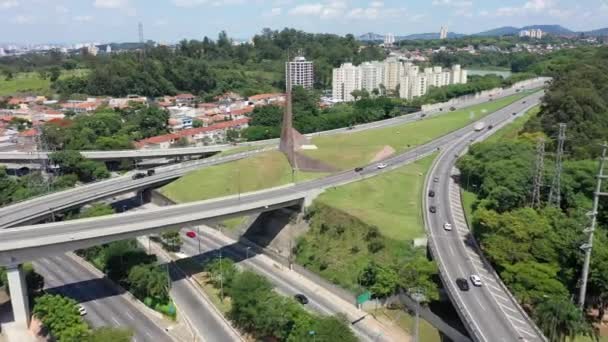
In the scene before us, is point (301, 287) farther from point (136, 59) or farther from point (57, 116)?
point (136, 59)

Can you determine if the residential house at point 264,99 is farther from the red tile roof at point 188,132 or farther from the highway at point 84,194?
the highway at point 84,194

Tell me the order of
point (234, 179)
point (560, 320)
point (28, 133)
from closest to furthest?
point (560, 320)
point (234, 179)
point (28, 133)

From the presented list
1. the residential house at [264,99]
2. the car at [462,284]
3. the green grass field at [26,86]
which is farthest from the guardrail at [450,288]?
the green grass field at [26,86]

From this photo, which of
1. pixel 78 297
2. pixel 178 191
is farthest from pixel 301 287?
pixel 178 191

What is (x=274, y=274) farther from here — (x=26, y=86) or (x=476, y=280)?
(x=26, y=86)

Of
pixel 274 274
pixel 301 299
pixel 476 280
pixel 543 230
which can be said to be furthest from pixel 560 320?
pixel 274 274

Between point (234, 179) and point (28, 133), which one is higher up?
point (28, 133)

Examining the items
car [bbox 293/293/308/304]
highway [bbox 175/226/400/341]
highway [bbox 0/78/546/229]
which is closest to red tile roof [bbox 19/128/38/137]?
highway [bbox 0/78/546/229]

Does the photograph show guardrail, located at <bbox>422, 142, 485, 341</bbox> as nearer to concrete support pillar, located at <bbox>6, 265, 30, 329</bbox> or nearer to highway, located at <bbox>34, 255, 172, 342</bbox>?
highway, located at <bbox>34, 255, 172, 342</bbox>
